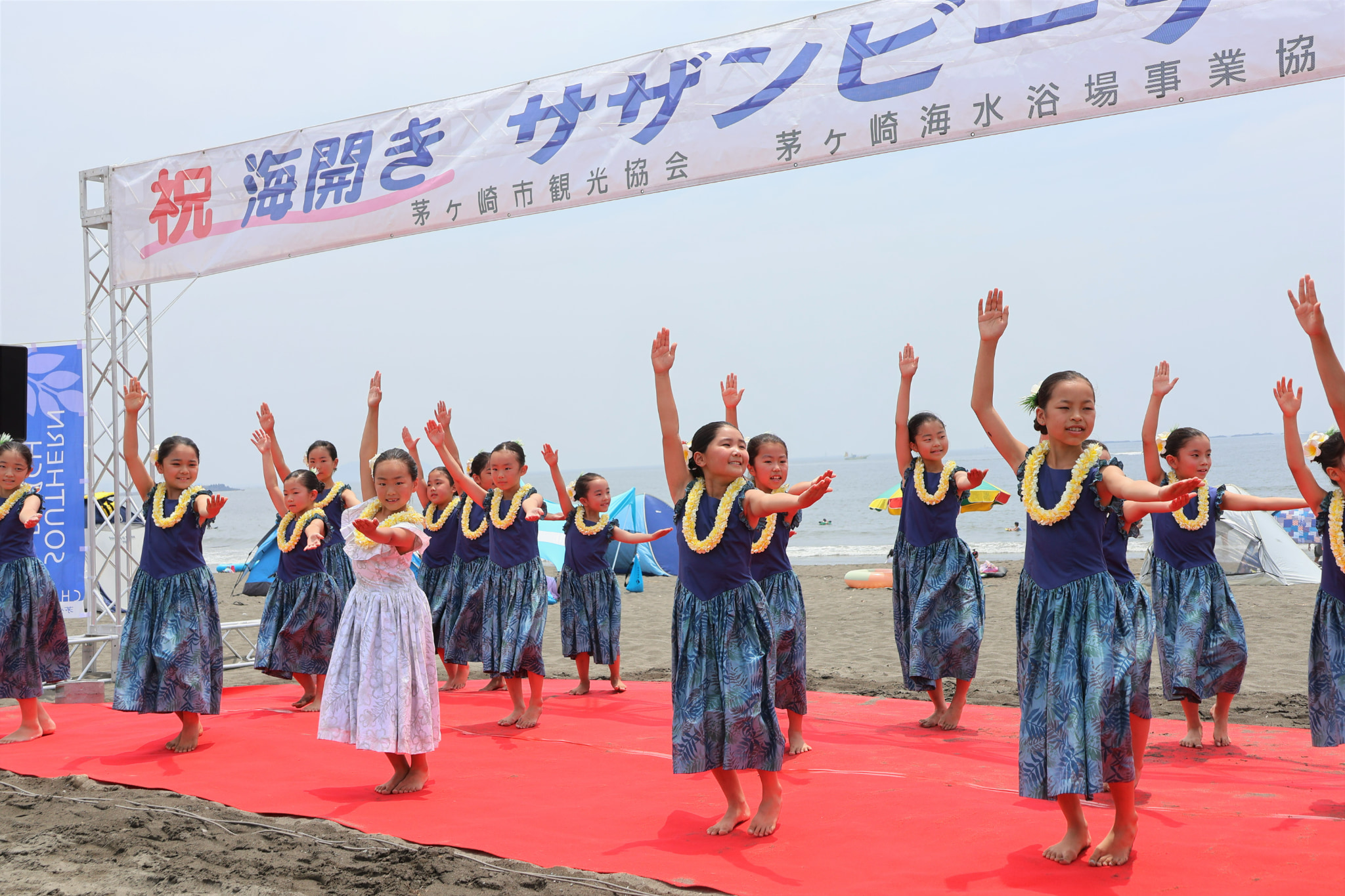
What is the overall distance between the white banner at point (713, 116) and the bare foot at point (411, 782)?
427 cm

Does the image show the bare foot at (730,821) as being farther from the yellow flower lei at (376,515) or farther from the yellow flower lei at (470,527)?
the yellow flower lei at (470,527)

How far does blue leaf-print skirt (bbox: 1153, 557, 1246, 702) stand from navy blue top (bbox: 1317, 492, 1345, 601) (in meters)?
0.97

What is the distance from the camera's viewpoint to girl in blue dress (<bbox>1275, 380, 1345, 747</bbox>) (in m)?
4.50

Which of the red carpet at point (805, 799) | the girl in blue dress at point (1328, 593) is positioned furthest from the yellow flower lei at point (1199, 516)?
the red carpet at point (805, 799)

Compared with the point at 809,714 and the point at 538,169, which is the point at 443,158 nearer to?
the point at 538,169

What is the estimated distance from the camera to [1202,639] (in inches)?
225

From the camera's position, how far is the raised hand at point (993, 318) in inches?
157

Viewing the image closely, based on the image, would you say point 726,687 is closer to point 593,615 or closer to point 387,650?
point 387,650

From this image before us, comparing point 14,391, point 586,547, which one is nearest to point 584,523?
point 586,547

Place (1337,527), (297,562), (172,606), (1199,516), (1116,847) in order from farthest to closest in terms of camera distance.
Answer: (297,562), (172,606), (1199,516), (1337,527), (1116,847)

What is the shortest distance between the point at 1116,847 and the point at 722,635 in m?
1.64

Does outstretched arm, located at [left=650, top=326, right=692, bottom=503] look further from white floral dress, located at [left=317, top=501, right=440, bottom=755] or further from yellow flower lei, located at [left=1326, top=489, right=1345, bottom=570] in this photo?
yellow flower lei, located at [left=1326, top=489, right=1345, bottom=570]

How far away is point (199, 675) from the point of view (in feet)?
19.4

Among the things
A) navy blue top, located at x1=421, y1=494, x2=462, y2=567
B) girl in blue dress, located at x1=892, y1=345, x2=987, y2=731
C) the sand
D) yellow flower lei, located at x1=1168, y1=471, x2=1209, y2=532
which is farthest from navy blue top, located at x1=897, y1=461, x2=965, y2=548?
navy blue top, located at x1=421, y1=494, x2=462, y2=567
